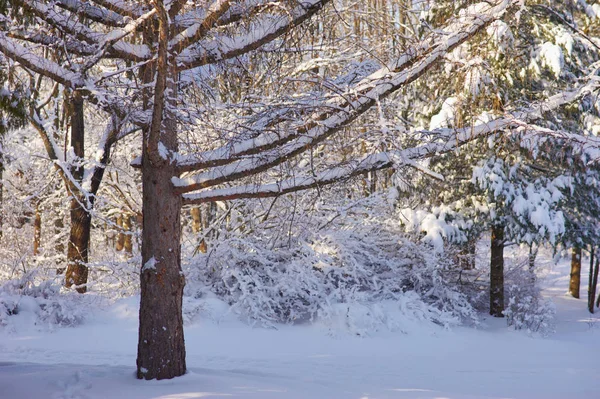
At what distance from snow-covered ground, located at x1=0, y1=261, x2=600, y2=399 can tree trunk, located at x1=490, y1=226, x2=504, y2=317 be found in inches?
17.6

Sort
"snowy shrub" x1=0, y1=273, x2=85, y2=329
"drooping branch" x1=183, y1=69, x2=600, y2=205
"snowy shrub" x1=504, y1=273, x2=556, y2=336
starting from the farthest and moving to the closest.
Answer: "snowy shrub" x1=504, y1=273, x2=556, y2=336 < "snowy shrub" x1=0, y1=273, x2=85, y2=329 < "drooping branch" x1=183, y1=69, x2=600, y2=205

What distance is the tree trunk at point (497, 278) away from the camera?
1265cm

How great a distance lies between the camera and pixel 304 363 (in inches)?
333

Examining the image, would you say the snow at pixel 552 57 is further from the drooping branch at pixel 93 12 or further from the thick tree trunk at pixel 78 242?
the thick tree trunk at pixel 78 242

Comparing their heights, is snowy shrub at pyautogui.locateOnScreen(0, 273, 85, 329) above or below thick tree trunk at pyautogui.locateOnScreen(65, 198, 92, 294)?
below

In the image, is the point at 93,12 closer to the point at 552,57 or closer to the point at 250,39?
the point at 250,39

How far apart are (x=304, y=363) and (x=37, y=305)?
5223 mm

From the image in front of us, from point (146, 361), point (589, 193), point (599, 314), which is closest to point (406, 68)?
point (146, 361)

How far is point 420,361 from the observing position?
8992mm

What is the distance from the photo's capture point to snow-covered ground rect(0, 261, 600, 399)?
5.51 meters

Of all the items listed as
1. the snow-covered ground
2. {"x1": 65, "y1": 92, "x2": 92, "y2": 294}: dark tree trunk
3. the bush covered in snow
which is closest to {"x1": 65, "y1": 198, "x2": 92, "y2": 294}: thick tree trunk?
{"x1": 65, "y1": 92, "x2": 92, "y2": 294}: dark tree trunk

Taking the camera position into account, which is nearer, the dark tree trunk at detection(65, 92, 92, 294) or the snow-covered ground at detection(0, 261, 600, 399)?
the snow-covered ground at detection(0, 261, 600, 399)

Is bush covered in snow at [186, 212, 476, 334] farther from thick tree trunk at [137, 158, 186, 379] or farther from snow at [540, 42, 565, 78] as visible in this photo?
thick tree trunk at [137, 158, 186, 379]

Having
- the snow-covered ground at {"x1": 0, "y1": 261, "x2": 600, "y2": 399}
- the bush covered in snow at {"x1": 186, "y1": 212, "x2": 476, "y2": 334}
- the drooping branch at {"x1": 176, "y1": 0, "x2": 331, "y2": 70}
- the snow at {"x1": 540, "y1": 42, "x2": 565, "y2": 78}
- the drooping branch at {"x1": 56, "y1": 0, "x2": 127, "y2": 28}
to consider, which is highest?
the snow at {"x1": 540, "y1": 42, "x2": 565, "y2": 78}
